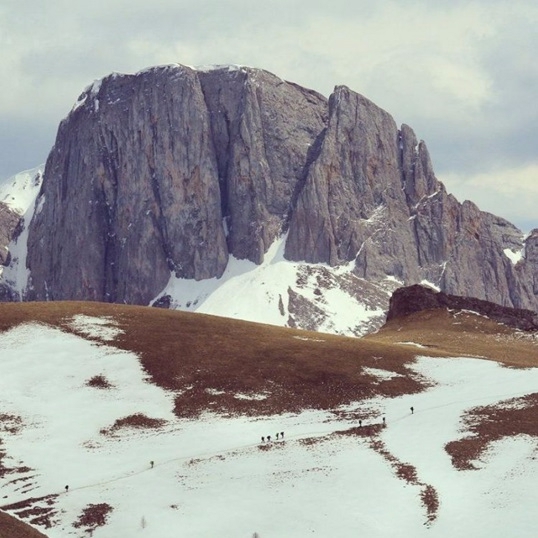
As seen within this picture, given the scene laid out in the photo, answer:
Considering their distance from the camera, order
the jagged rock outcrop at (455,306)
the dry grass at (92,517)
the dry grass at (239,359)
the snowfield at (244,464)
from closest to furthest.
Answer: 1. the snowfield at (244,464)
2. the dry grass at (92,517)
3. the dry grass at (239,359)
4. the jagged rock outcrop at (455,306)

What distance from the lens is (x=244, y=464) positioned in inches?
2936

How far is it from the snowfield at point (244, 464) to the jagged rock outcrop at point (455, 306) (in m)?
47.7

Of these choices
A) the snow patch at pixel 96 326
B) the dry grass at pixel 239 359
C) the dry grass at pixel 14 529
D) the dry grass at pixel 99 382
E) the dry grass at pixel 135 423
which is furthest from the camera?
the snow patch at pixel 96 326

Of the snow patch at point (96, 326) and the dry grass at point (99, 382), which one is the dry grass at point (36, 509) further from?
the snow patch at point (96, 326)

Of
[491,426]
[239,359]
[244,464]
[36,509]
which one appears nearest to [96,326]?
[239,359]

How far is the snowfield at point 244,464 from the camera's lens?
64.9 m

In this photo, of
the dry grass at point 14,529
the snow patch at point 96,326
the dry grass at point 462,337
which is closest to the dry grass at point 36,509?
the dry grass at point 14,529

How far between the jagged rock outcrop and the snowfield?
47.7 metres

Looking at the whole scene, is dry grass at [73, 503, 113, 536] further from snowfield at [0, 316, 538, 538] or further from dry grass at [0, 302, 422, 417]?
dry grass at [0, 302, 422, 417]

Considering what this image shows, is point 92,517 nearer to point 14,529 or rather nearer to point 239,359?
point 14,529

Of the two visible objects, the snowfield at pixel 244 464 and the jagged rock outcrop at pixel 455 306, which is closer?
the snowfield at pixel 244 464

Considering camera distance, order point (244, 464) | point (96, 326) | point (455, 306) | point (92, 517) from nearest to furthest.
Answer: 1. point (92, 517)
2. point (244, 464)
3. point (96, 326)
4. point (455, 306)

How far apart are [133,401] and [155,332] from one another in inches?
726

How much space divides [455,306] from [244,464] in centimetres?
8227
